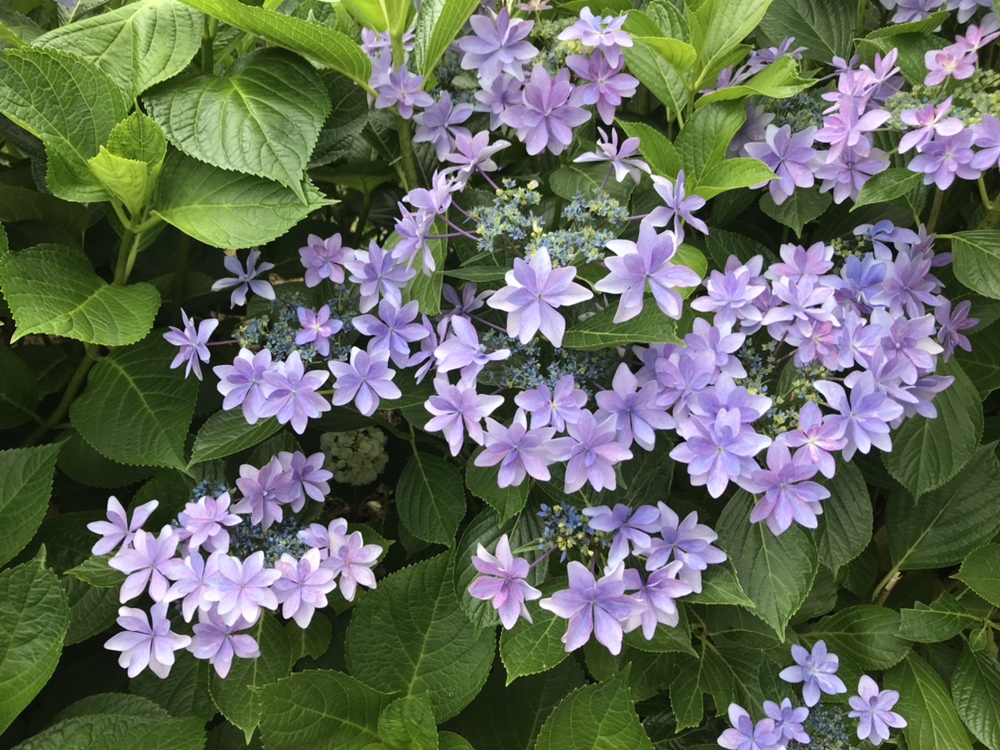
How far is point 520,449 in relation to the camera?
628 mm

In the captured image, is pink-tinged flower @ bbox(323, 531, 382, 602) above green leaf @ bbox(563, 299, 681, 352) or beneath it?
beneath

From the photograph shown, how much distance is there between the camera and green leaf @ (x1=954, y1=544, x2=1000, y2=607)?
0.81m

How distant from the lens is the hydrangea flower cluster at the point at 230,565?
0.70m

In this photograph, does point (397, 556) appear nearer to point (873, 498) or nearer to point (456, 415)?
point (456, 415)

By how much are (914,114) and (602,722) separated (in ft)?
2.18

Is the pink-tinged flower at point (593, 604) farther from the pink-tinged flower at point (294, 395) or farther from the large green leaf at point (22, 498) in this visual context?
the large green leaf at point (22, 498)

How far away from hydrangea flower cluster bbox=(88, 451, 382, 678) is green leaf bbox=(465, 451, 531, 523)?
127 mm

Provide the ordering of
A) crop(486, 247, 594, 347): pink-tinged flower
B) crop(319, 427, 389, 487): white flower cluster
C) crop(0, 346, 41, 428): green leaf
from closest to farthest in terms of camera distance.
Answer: crop(486, 247, 594, 347): pink-tinged flower
crop(0, 346, 41, 428): green leaf
crop(319, 427, 389, 487): white flower cluster

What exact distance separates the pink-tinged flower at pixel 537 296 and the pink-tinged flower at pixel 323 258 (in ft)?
0.86

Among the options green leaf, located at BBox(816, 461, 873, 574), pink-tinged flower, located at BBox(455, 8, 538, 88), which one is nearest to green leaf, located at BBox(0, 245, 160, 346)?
pink-tinged flower, located at BBox(455, 8, 538, 88)

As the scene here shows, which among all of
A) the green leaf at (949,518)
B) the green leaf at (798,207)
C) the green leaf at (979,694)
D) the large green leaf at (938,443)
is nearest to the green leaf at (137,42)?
the green leaf at (798,207)

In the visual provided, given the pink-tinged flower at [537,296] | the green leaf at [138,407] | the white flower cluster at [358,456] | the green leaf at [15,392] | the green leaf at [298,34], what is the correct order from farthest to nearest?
the white flower cluster at [358,456] < the green leaf at [15,392] < the green leaf at [138,407] < the green leaf at [298,34] < the pink-tinged flower at [537,296]

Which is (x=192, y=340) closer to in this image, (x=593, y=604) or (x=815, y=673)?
(x=593, y=604)

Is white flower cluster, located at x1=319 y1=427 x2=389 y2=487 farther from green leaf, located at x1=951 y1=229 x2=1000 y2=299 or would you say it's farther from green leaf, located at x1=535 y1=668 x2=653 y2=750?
green leaf, located at x1=951 y1=229 x2=1000 y2=299
